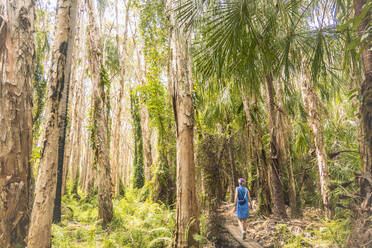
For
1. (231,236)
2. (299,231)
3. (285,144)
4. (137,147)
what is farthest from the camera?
(137,147)

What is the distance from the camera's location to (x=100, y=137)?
679 centimetres

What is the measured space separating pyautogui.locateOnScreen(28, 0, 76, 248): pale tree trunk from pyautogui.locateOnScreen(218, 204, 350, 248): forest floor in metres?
4.73

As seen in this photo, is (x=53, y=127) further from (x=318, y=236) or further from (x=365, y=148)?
(x=318, y=236)

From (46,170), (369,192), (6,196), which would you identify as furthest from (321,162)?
(6,196)

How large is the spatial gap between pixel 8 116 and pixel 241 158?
9065 mm

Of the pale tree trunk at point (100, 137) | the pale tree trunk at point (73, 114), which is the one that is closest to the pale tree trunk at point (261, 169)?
the pale tree trunk at point (100, 137)

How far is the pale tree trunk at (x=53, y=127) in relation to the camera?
120 inches

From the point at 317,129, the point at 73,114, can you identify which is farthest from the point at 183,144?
the point at 73,114

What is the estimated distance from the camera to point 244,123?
29.4 feet

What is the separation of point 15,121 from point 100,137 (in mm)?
3068

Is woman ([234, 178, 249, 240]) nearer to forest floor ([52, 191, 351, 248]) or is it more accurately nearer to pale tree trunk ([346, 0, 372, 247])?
forest floor ([52, 191, 351, 248])

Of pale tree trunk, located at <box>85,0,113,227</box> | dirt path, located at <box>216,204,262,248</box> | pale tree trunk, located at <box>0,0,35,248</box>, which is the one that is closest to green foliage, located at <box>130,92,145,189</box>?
pale tree trunk, located at <box>85,0,113,227</box>

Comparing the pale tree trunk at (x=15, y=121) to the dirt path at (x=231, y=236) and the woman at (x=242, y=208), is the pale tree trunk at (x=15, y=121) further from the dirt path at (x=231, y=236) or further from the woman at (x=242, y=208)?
the woman at (x=242, y=208)

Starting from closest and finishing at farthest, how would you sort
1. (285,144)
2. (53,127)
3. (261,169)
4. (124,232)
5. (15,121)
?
(53,127) < (15,121) < (124,232) < (285,144) < (261,169)
